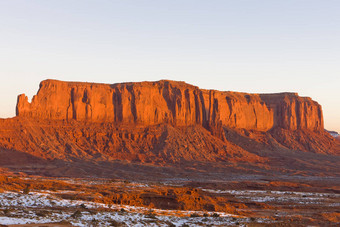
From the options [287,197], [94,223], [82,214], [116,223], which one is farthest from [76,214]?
[287,197]

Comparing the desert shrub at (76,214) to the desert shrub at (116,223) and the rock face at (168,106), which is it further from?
the rock face at (168,106)

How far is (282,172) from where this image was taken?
284 ft

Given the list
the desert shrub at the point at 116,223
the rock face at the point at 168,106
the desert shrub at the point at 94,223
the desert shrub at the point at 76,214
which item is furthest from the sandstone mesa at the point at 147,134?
the desert shrub at the point at 116,223

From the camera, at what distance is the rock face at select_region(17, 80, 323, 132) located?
87.2 metres

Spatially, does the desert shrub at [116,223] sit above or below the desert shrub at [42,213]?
below

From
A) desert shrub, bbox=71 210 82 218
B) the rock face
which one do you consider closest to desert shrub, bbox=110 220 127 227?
desert shrub, bbox=71 210 82 218

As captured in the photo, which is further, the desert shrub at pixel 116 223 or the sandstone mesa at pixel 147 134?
the sandstone mesa at pixel 147 134

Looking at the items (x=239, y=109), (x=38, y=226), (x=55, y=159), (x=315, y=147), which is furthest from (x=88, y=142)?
(x=38, y=226)

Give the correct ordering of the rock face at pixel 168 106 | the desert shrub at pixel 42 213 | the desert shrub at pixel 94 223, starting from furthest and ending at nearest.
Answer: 1. the rock face at pixel 168 106
2. the desert shrub at pixel 42 213
3. the desert shrub at pixel 94 223

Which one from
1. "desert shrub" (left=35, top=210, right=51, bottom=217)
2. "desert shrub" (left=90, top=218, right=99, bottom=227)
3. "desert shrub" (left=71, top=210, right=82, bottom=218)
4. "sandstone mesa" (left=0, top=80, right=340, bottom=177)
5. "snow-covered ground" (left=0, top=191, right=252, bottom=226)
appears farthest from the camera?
"sandstone mesa" (left=0, top=80, right=340, bottom=177)

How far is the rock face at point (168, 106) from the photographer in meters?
87.2

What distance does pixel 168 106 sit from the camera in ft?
330

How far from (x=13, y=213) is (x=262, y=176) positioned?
196ft

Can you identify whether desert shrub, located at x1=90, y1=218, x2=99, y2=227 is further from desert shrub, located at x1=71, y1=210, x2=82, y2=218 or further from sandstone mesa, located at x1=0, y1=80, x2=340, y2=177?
sandstone mesa, located at x1=0, y1=80, x2=340, y2=177
